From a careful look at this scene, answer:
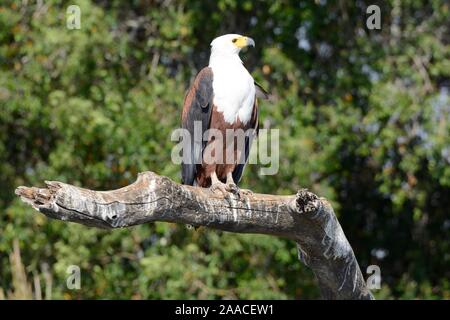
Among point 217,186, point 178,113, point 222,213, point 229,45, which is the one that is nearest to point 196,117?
point 229,45

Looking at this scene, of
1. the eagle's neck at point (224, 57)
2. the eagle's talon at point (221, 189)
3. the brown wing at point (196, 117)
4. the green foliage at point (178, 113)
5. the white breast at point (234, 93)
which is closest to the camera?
the eagle's talon at point (221, 189)

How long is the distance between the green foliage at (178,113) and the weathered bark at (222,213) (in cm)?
251

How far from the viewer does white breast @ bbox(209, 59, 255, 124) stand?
17.6 ft

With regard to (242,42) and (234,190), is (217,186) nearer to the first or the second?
(234,190)

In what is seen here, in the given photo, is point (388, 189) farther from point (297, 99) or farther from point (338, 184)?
point (297, 99)

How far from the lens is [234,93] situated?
5375mm

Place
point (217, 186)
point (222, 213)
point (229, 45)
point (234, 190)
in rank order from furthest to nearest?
point (229, 45) < point (217, 186) < point (234, 190) < point (222, 213)

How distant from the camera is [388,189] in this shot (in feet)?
26.7

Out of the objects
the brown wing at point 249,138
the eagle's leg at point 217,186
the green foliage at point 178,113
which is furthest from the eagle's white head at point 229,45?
the green foliage at point 178,113

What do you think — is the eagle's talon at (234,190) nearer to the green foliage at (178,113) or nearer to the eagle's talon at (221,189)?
the eagle's talon at (221,189)

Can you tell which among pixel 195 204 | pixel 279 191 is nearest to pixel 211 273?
pixel 279 191

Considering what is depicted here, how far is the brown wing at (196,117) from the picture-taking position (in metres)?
5.48

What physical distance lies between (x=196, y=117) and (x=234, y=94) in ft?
1.06

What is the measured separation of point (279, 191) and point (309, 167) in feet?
1.10
